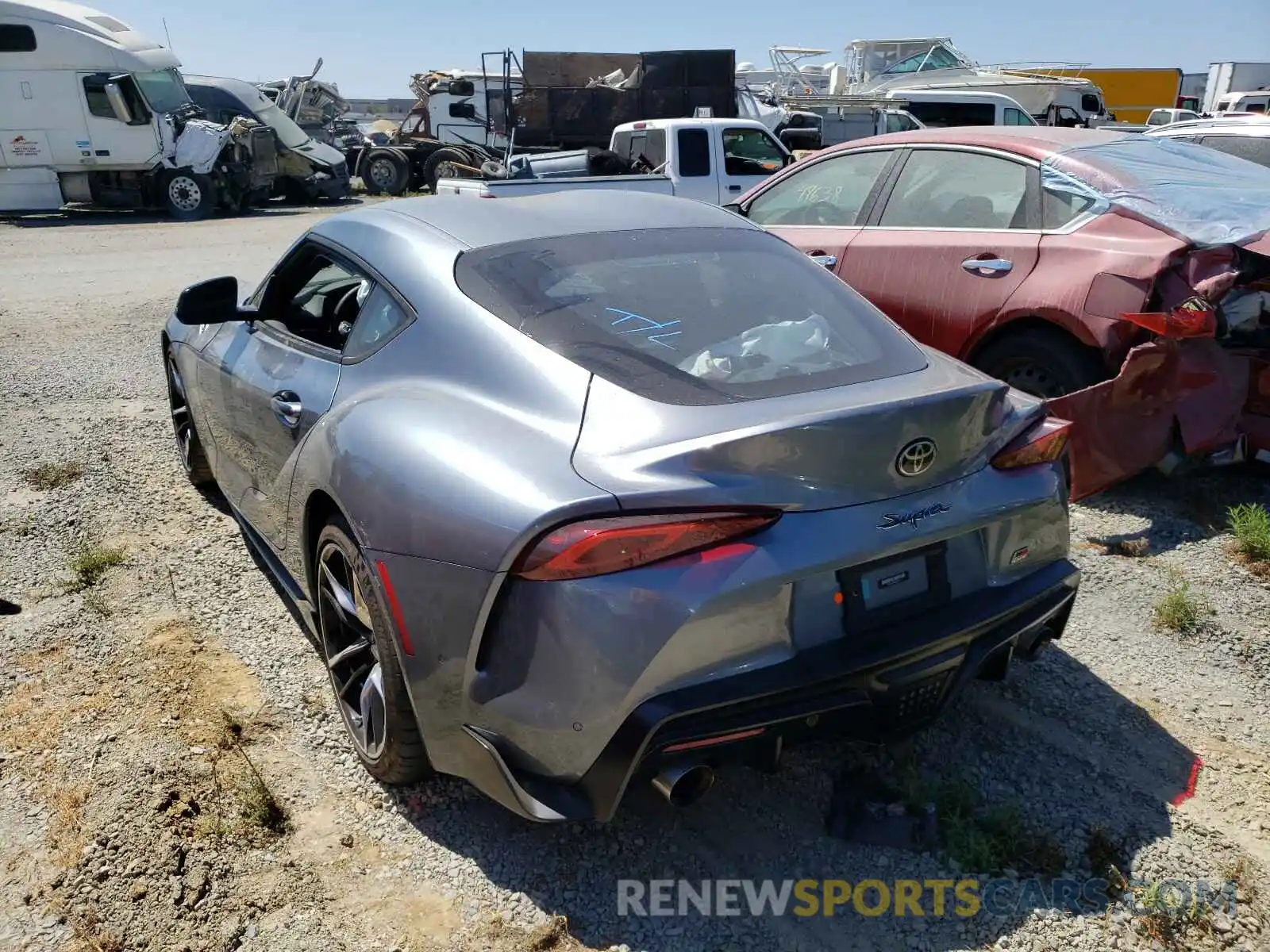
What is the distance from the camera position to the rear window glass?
246 cm

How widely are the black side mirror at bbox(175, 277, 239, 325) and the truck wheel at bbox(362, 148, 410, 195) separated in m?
20.1

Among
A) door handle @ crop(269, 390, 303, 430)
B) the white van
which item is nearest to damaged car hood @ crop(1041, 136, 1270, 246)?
door handle @ crop(269, 390, 303, 430)

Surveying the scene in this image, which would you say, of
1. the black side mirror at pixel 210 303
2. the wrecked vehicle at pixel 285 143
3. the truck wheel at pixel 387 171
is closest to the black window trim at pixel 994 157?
the black side mirror at pixel 210 303

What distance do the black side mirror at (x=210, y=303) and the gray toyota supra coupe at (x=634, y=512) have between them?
2.51ft

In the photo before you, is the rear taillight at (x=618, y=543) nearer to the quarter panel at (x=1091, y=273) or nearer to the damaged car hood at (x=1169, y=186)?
the quarter panel at (x=1091, y=273)

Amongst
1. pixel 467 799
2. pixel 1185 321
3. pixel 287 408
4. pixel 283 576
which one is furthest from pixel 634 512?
pixel 1185 321

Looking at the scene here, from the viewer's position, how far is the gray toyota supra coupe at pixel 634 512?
2.06 meters

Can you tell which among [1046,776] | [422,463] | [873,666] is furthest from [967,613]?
[422,463]

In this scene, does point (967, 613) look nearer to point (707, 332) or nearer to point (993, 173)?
point (707, 332)

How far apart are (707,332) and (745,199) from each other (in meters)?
3.84

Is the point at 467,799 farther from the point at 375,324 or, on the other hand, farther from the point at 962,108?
the point at 962,108

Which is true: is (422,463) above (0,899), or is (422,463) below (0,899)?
above

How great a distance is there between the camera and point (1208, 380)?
14.2 feet

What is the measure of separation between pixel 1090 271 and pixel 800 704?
10.3 ft
